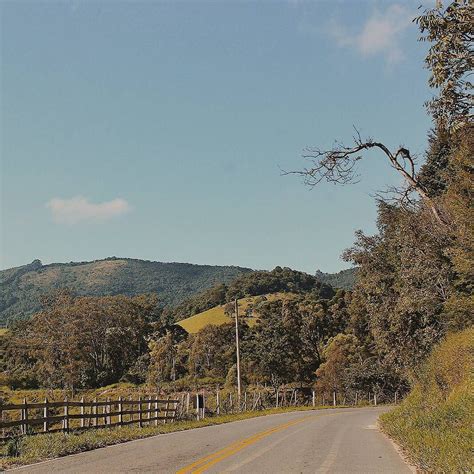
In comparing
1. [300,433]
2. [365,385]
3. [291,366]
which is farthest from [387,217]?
[291,366]

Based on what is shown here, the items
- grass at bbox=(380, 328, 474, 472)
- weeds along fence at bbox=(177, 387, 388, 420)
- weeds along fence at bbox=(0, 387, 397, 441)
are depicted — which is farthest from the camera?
weeds along fence at bbox=(177, 387, 388, 420)

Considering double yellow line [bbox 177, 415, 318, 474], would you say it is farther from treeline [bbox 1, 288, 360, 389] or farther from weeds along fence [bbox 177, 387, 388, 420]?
treeline [bbox 1, 288, 360, 389]

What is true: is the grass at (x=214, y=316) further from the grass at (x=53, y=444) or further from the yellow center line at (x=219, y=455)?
the yellow center line at (x=219, y=455)

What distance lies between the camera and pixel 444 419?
14562 mm

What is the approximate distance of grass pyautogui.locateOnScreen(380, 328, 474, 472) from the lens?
9877 millimetres

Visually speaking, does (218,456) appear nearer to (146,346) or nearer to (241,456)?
(241,456)

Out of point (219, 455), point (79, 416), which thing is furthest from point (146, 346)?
point (219, 455)

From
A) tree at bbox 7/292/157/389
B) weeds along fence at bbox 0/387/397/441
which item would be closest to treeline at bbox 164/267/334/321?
tree at bbox 7/292/157/389

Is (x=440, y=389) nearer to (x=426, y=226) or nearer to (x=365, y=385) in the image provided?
(x=426, y=226)

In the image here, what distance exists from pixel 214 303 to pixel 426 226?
124 m

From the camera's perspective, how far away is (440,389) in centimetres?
2206

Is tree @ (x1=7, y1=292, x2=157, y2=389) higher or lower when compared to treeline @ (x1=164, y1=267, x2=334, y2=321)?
lower

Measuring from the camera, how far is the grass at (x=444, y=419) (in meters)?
9.88

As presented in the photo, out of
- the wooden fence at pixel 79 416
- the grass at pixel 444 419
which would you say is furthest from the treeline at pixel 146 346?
the grass at pixel 444 419
